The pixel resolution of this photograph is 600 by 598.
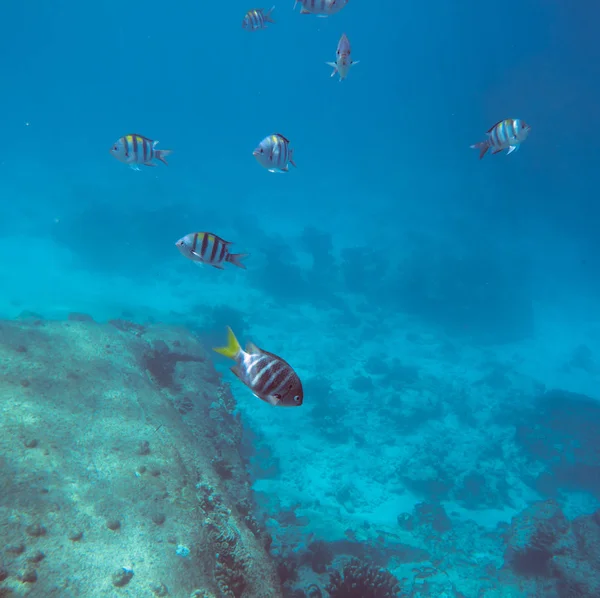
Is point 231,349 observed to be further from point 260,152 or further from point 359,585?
point 359,585

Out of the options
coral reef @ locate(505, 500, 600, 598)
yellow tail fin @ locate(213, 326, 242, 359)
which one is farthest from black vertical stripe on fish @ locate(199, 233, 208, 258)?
coral reef @ locate(505, 500, 600, 598)

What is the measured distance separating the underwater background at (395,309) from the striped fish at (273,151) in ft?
16.1

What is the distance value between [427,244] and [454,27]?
67.5 meters

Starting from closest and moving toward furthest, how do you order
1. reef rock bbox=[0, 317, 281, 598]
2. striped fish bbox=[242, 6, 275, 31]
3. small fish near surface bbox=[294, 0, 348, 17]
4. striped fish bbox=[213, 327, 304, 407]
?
striped fish bbox=[213, 327, 304, 407] < reef rock bbox=[0, 317, 281, 598] < small fish near surface bbox=[294, 0, 348, 17] < striped fish bbox=[242, 6, 275, 31]

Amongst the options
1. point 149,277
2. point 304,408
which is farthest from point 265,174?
point 304,408

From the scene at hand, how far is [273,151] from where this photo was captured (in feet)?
15.4

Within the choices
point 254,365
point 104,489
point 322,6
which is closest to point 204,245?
point 254,365

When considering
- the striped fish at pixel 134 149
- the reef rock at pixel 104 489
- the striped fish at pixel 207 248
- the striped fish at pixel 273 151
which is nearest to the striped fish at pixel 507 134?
the striped fish at pixel 273 151

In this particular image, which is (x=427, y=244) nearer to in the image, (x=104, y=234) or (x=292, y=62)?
(x=104, y=234)

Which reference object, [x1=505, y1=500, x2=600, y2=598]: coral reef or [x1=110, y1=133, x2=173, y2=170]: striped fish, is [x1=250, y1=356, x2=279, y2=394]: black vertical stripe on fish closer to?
[x1=110, y1=133, x2=173, y2=170]: striped fish

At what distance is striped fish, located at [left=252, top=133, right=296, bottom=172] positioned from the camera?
468cm

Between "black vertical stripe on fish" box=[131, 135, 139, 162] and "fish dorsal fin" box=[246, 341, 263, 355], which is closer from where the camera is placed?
"fish dorsal fin" box=[246, 341, 263, 355]

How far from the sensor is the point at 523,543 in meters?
9.49

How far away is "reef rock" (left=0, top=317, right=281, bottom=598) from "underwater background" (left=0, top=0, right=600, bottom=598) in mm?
104
